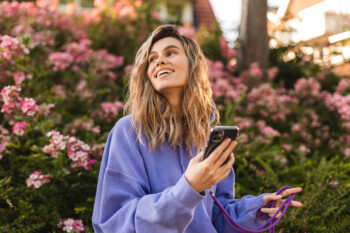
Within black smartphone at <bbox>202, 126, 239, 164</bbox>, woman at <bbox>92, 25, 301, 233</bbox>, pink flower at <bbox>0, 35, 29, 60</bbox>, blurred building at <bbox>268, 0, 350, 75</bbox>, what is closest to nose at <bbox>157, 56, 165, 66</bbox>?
woman at <bbox>92, 25, 301, 233</bbox>

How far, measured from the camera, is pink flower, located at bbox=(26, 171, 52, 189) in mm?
2383

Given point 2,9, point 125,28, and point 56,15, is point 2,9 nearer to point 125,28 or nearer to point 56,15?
point 56,15

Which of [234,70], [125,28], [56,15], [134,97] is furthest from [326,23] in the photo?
[134,97]

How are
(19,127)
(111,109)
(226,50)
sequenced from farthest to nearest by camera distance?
(226,50)
(111,109)
(19,127)

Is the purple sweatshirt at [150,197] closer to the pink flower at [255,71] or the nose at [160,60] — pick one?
the nose at [160,60]

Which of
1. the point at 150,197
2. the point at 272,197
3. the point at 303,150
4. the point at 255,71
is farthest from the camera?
the point at 255,71

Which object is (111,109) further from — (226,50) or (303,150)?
(226,50)

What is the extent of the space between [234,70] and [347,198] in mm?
2731

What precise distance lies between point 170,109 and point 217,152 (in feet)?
1.80

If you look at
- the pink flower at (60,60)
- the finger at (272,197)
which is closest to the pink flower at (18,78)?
the pink flower at (60,60)

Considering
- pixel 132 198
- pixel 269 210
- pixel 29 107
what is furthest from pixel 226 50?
pixel 132 198

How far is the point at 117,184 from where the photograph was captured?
153 centimetres

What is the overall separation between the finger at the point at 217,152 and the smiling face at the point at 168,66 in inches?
21.0

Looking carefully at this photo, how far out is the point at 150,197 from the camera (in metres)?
1.39
